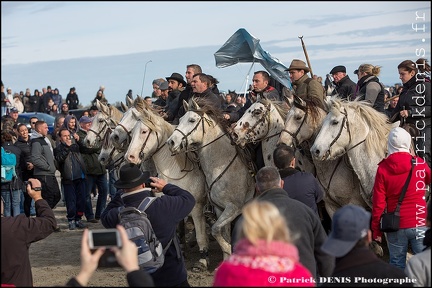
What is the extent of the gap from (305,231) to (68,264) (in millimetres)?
6420

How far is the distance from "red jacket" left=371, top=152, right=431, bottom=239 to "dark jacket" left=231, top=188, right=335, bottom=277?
1763mm

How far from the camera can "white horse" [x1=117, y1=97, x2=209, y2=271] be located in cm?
1088

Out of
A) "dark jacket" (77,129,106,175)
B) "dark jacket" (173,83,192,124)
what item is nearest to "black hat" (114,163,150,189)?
"dark jacket" (173,83,192,124)

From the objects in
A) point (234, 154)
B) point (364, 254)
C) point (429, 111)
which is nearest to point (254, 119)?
point (234, 154)

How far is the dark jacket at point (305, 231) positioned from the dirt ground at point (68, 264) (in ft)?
12.1

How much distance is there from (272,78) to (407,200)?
6726 millimetres

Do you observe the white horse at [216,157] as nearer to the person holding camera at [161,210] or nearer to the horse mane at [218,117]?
the horse mane at [218,117]

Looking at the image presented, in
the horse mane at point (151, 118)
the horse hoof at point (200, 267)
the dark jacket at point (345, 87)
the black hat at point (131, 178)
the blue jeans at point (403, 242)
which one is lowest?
the horse hoof at point (200, 267)

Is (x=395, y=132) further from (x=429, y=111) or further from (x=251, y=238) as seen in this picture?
(x=251, y=238)

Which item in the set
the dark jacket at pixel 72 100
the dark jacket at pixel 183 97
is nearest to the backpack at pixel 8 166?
the dark jacket at pixel 183 97

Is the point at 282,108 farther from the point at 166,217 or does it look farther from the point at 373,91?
the point at 166,217

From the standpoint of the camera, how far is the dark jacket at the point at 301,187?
24.8 feet

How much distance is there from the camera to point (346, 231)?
4684 millimetres

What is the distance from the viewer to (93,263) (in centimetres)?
421
